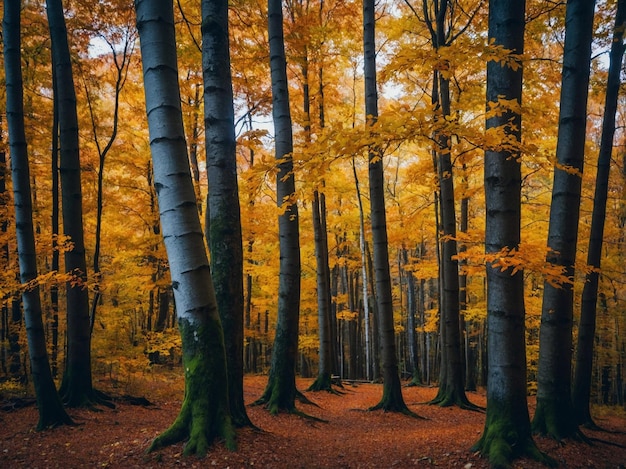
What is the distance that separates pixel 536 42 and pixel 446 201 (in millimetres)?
3708

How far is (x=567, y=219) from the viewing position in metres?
5.48

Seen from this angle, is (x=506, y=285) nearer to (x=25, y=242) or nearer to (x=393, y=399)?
(x=393, y=399)

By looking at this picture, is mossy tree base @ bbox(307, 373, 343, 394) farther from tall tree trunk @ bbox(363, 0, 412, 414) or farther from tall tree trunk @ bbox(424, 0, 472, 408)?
tall tree trunk @ bbox(363, 0, 412, 414)

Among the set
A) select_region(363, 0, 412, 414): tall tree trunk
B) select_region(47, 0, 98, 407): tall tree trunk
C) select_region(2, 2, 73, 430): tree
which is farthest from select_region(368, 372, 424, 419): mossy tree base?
select_region(2, 2, 73, 430): tree

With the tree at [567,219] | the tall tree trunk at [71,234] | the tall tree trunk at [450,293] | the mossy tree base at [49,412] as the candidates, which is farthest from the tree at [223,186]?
the tall tree trunk at [450,293]

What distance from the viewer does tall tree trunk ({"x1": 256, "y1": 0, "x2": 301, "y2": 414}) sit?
7.21 metres

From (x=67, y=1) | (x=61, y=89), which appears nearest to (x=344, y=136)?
(x=61, y=89)

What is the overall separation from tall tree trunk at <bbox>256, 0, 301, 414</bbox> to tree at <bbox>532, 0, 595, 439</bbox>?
3.93 m

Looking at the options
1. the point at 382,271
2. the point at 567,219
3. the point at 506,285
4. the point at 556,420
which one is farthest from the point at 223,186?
the point at 556,420

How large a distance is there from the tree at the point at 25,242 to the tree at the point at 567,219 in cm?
680

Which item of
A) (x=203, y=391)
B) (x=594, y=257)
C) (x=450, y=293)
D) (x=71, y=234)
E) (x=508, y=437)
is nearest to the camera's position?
(x=203, y=391)

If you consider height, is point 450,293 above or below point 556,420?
above

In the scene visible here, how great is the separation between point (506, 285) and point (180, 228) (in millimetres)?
3386

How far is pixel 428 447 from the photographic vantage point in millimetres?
5223
